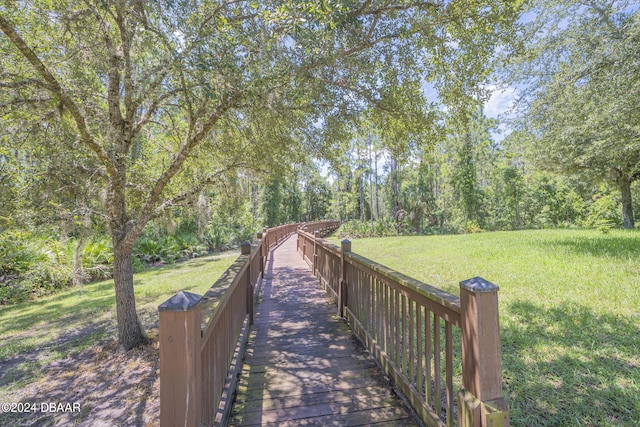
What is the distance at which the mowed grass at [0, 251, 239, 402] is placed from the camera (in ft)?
13.5

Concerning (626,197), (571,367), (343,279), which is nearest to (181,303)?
(343,279)

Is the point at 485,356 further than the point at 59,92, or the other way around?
the point at 59,92

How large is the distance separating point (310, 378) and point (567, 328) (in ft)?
11.0

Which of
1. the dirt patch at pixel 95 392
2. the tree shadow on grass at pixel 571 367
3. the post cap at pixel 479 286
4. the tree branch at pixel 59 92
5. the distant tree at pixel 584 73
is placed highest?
the distant tree at pixel 584 73

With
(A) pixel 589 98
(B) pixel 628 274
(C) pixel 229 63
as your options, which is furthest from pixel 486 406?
(A) pixel 589 98

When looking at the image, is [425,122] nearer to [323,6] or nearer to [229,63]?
[323,6]

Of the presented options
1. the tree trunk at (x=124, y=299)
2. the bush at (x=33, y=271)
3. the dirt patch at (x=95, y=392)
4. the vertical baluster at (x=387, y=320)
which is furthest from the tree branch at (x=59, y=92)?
the bush at (x=33, y=271)

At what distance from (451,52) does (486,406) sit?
4996 millimetres

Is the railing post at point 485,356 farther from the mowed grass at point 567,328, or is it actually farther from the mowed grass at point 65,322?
the mowed grass at point 65,322

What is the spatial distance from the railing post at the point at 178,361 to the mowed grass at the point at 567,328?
244cm

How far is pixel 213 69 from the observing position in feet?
10.5

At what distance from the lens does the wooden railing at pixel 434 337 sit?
1.52 metres

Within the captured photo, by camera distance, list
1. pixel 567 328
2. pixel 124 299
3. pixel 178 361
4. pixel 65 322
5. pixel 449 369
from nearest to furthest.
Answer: pixel 178 361
pixel 449 369
pixel 567 328
pixel 124 299
pixel 65 322

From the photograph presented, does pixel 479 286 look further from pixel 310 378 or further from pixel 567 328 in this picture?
pixel 567 328
